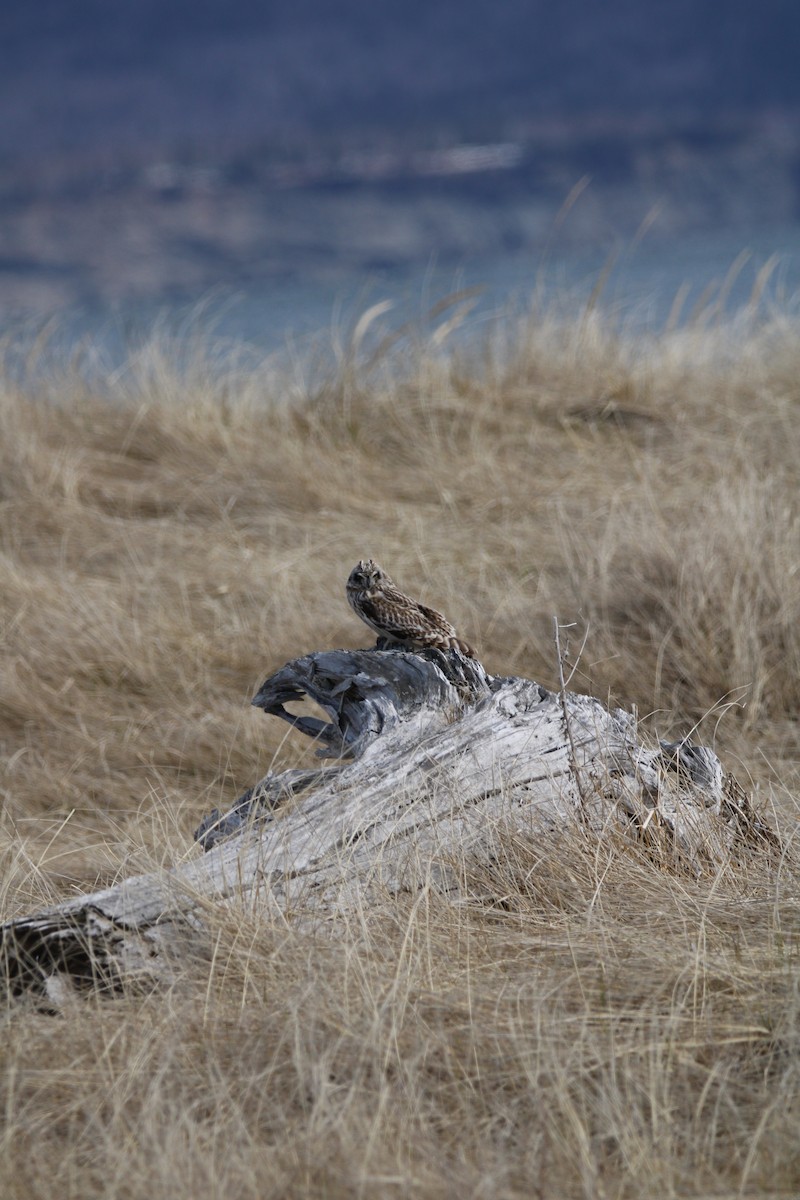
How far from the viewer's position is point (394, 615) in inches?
130

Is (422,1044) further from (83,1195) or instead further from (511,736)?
(511,736)

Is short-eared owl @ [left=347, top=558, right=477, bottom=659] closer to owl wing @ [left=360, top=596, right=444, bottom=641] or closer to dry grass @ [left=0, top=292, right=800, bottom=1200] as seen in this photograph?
owl wing @ [left=360, top=596, right=444, bottom=641]

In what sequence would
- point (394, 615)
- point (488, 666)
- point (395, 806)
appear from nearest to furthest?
point (395, 806)
point (394, 615)
point (488, 666)

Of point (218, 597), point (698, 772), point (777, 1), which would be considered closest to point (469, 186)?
point (777, 1)

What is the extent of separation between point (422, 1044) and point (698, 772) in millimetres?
1267

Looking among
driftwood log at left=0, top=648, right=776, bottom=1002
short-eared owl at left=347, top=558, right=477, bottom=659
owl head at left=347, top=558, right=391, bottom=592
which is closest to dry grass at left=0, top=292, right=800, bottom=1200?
driftwood log at left=0, top=648, right=776, bottom=1002

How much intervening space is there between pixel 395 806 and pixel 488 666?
2.07 m

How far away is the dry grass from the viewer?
80.7 inches

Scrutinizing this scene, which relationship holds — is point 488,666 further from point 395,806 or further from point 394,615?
point 395,806

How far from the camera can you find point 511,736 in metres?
3.11

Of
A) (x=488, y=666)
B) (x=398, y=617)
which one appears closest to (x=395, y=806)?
(x=398, y=617)

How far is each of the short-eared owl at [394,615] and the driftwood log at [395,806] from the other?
0.24ft

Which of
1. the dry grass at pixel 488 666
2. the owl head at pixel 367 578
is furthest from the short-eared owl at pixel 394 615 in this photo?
the dry grass at pixel 488 666

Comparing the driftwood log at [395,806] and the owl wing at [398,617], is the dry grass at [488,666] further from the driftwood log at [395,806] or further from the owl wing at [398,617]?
the owl wing at [398,617]
